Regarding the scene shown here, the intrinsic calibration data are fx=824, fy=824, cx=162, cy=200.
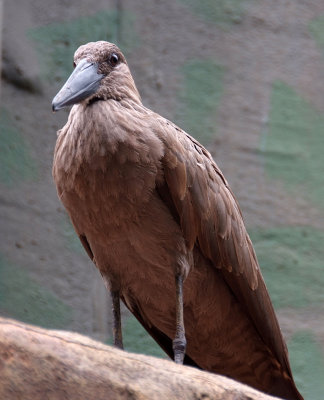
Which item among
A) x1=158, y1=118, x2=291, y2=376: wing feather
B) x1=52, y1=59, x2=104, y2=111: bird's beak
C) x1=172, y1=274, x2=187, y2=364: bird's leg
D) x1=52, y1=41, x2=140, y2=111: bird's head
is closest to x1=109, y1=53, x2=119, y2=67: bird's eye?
x1=52, y1=41, x2=140, y2=111: bird's head

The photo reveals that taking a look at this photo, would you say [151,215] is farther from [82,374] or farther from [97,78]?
[82,374]

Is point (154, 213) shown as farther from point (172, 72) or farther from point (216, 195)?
point (172, 72)

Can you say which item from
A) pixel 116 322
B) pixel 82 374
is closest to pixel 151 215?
pixel 116 322

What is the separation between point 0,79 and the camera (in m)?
5.34

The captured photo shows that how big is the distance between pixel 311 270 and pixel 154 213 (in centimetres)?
233

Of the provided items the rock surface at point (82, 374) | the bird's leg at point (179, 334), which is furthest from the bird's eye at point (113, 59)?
the rock surface at point (82, 374)

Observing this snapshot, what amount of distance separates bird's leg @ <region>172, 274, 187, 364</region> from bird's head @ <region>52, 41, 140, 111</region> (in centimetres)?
84

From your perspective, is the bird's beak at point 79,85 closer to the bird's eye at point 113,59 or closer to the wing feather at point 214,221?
the bird's eye at point 113,59

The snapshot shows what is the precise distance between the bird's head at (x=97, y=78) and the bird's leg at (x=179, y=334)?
2.74 ft

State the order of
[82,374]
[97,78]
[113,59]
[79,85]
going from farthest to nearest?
[113,59], [97,78], [79,85], [82,374]

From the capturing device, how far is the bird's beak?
10.9 ft

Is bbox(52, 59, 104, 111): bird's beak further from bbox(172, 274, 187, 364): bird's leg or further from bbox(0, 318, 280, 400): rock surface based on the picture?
bbox(0, 318, 280, 400): rock surface

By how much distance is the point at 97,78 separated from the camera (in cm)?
350

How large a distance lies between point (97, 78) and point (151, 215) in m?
0.63
